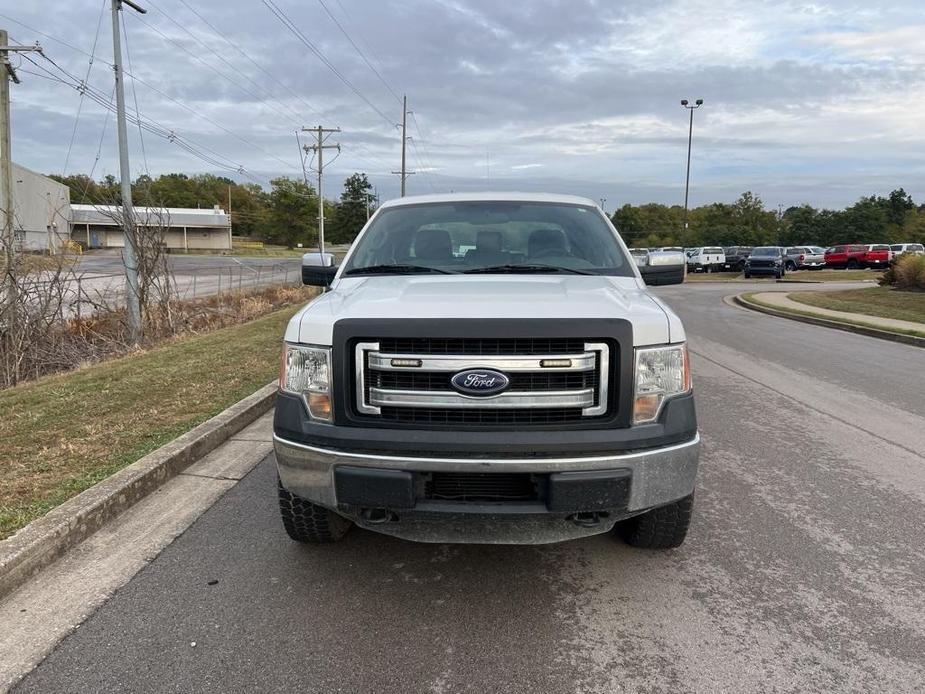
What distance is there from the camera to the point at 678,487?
2.97m

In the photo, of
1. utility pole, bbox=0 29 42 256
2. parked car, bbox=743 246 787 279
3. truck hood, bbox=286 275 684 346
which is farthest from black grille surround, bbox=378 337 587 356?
parked car, bbox=743 246 787 279

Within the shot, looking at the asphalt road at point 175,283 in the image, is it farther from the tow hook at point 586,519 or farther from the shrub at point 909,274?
the shrub at point 909,274

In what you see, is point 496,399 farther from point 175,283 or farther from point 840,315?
point 840,315

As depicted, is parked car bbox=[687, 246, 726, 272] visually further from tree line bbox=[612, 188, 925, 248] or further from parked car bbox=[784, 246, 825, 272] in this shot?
tree line bbox=[612, 188, 925, 248]

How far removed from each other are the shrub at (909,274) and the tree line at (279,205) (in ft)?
283

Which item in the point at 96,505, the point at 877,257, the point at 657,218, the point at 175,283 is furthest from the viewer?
the point at 657,218

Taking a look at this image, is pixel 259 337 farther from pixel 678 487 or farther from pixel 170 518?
pixel 678 487

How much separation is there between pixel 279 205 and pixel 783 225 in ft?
244

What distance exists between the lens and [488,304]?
9.96ft

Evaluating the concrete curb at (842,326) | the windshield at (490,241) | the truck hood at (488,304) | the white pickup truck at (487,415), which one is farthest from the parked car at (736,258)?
the white pickup truck at (487,415)

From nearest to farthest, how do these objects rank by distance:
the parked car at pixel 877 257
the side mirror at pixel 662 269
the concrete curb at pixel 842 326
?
the side mirror at pixel 662 269 → the concrete curb at pixel 842 326 → the parked car at pixel 877 257

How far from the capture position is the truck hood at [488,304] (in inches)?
115

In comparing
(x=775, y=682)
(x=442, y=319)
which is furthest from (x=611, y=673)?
(x=442, y=319)

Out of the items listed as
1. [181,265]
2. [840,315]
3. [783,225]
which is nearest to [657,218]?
[783,225]
